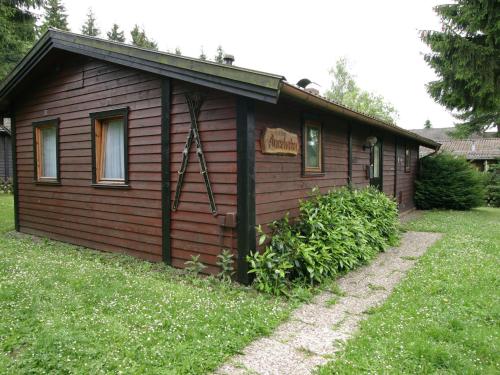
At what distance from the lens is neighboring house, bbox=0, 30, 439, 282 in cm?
470

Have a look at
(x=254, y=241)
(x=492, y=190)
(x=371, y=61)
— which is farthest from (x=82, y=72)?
(x=371, y=61)

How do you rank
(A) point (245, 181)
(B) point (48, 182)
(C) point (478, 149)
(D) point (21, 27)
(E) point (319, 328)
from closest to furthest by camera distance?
1. (E) point (319, 328)
2. (A) point (245, 181)
3. (B) point (48, 182)
4. (D) point (21, 27)
5. (C) point (478, 149)

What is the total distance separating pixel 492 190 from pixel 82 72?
1778 centimetres

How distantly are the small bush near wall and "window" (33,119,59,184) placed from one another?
16.7ft

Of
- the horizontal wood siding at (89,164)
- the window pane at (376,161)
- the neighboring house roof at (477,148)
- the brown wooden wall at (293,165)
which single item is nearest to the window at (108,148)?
the horizontal wood siding at (89,164)

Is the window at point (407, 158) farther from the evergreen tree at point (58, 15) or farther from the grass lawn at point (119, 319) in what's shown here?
the evergreen tree at point (58, 15)

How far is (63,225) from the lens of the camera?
7.45 metres

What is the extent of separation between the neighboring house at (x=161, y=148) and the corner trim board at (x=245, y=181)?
0.04 ft

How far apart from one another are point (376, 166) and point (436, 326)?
712 centimetres

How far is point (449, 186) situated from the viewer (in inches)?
537

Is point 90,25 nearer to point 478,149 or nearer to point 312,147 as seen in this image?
point 478,149

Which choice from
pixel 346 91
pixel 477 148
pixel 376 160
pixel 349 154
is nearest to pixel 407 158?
pixel 376 160

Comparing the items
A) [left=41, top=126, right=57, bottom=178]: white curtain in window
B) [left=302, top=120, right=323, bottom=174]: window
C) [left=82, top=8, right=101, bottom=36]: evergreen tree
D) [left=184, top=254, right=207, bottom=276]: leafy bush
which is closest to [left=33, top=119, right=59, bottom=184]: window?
[left=41, top=126, right=57, bottom=178]: white curtain in window

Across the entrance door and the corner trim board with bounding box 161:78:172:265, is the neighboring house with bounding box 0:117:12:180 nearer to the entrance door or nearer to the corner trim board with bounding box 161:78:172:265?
the corner trim board with bounding box 161:78:172:265
